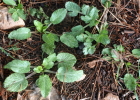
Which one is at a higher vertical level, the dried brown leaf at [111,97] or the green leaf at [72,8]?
the green leaf at [72,8]

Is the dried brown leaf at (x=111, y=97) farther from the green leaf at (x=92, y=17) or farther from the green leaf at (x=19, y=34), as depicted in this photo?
the green leaf at (x=19, y=34)

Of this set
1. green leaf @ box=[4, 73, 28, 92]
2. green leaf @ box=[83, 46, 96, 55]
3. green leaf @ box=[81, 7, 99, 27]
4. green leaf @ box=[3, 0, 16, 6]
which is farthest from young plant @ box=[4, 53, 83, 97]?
green leaf @ box=[3, 0, 16, 6]

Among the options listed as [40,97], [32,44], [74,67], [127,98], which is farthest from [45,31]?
[127,98]

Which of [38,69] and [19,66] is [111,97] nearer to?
[38,69]

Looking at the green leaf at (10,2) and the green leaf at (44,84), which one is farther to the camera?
the green leaf at (10,2)

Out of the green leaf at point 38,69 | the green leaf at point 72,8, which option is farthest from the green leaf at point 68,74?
the green leaf at point 72,8

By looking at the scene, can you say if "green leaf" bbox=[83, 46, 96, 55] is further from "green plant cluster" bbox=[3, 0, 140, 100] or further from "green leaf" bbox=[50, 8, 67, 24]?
"green leaf" bbox=[50, 8, 67, 24]
